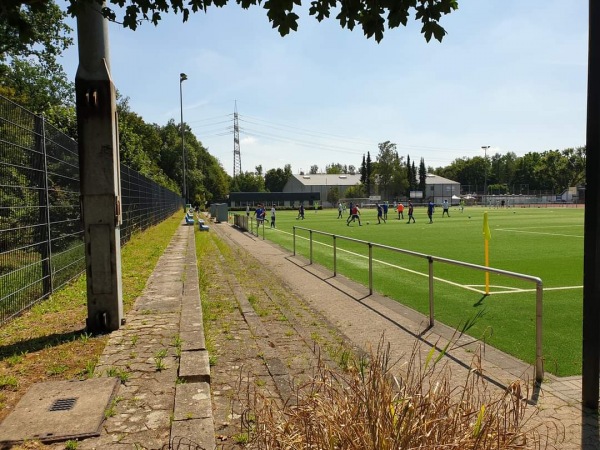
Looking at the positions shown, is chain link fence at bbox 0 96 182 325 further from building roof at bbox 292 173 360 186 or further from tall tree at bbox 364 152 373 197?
building roof at bbox 292 173 360 186

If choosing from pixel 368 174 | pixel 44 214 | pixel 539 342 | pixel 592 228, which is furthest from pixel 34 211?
pixel 368 174

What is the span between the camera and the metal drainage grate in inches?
144

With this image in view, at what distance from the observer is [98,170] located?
5.78 metres

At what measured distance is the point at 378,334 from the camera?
6.57 m

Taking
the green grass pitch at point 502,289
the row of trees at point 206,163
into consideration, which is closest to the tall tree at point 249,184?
the row of trees at point 206,163

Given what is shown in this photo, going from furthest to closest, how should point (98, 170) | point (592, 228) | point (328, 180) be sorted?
1. point (328, 180)
2. point (98, 170)
3. point (592, 228)

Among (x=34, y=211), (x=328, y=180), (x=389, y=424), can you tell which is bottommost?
(x=389, y=424)

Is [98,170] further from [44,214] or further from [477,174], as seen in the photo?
[477,174]

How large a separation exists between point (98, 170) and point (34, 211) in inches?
80.6

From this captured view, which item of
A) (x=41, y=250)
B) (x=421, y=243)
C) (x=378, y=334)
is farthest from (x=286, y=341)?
(x=421, y=243)

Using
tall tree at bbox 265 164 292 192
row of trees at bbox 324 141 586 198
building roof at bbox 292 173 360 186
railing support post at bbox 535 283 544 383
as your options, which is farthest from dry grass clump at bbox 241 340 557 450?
tall tree at bbox 265 164 292 192

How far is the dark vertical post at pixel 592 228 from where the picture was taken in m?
3.87

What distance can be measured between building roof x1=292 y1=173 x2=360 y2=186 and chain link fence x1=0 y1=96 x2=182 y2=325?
11237cm

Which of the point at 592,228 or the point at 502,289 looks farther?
the point at 502,289
